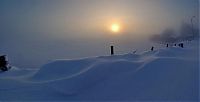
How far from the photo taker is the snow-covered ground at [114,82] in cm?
743

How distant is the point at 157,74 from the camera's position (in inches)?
324

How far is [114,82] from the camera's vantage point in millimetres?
8062

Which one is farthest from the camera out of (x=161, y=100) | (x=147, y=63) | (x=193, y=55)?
(x=193, y=55)

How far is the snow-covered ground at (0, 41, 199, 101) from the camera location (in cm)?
743

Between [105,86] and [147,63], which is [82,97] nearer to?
[105,86]

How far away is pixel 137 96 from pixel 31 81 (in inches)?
148

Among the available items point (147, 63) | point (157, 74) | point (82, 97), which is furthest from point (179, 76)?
point (82, 97)

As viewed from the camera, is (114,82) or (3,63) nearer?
(114,82)

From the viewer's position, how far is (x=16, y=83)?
9.55 m

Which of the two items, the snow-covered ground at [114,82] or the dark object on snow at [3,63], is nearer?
the snow-covered ground at [114,82]

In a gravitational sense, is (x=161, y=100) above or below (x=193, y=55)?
below

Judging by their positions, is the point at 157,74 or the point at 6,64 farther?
the point at 6,64

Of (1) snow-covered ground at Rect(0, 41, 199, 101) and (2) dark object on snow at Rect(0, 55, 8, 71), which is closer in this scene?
(1) snow-covered ground at Rect(0, 41, 199, 101)

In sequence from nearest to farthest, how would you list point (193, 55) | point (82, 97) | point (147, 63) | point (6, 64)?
point (82, 97) → point (147, 63) → point (193, 55) → point (6, 64)
